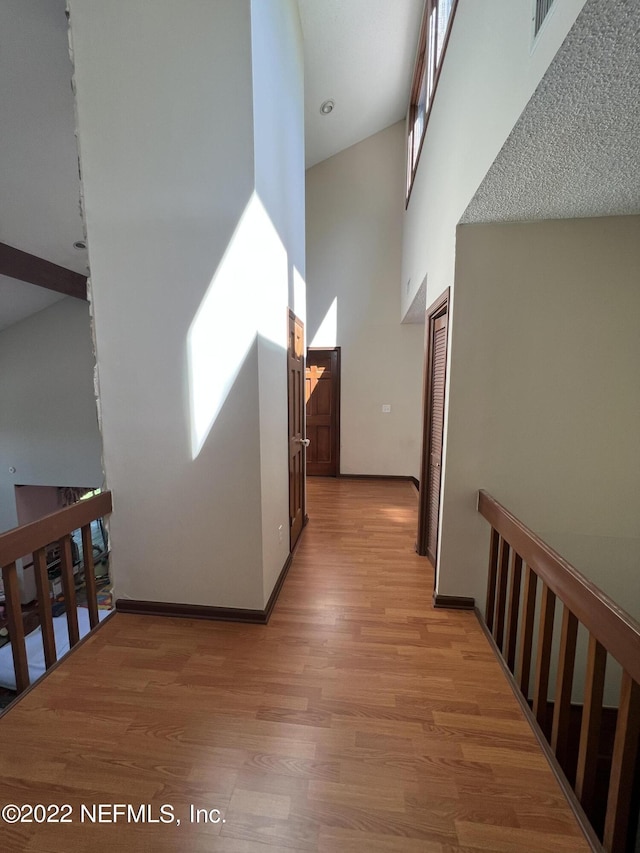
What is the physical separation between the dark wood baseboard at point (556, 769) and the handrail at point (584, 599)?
0.60m

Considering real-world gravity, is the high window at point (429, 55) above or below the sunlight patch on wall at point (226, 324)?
above

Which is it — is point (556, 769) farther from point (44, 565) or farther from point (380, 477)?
point (380, 477)

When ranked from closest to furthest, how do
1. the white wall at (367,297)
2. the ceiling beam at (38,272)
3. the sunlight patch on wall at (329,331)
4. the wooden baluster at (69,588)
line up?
the wooden baluster at (69,588)
the ceiling beam at (38,272)
the white wall at (367,297)
the sunlight patch on wall at (329,331)

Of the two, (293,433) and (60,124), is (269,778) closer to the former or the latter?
(293,433)

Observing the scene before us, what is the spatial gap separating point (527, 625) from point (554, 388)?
1332 mm

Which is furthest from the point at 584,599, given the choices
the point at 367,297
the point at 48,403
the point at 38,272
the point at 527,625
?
the point at 48,403

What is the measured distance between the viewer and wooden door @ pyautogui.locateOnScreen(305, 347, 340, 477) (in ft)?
17.2

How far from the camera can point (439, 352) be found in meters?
2.71

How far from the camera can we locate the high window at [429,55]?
2.43 meters

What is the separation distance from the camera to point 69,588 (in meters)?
1.98

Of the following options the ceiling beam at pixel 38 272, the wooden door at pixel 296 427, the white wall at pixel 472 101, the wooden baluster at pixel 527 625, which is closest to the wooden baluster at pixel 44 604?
the wooden door at pixel 296 427

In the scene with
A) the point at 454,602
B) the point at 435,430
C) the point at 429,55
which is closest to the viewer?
the point at 454,602

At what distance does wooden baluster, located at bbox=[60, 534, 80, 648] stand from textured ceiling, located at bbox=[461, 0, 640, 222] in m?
2.85

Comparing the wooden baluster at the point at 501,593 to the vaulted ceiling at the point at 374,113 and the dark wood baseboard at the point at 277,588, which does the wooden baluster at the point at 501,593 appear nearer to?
the dark wood baseboard at the point at 277,588
